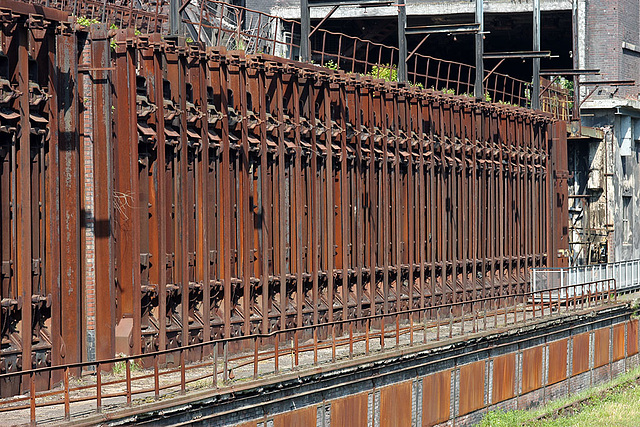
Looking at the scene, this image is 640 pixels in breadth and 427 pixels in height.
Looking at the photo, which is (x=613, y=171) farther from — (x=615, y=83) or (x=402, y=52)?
(x=402, y=52)

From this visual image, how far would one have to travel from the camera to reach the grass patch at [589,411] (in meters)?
25.5

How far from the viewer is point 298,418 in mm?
17781

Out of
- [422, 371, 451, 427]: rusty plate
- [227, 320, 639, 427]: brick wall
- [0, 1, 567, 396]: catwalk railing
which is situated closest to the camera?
[0, 1, 567, 396]: catwalk railing

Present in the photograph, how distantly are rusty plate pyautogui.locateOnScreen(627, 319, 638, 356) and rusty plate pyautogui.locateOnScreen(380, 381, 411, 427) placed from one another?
→ 15566 millimetres

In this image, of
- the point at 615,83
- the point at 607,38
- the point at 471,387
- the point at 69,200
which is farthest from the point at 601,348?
the point at 69,200

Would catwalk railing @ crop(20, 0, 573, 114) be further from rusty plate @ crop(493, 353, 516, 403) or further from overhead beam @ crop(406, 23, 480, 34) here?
rusty plate @ crop(493, 353, 516, 403)

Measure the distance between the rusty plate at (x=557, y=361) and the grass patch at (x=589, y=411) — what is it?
2.06ft

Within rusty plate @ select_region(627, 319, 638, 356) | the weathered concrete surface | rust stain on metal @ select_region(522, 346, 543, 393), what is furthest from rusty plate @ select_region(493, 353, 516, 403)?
rusty plate @ select_region(627, 319, 638, 356)

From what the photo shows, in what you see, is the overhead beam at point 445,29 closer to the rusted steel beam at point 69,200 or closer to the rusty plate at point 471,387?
the rusty plate at point 471,387

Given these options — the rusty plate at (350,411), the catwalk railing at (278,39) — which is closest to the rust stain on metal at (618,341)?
the catwalk railing at (278,39)

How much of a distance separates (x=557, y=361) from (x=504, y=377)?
3.79m

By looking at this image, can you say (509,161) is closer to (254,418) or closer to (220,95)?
(220,95)

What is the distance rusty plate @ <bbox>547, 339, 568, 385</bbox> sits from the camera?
2884 centimetres

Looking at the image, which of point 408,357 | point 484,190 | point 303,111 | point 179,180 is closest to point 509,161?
point 484,190
